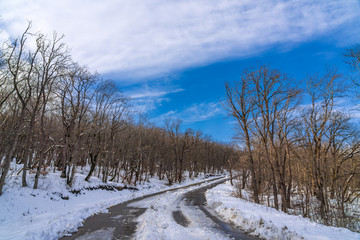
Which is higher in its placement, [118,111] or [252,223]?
[118,111]

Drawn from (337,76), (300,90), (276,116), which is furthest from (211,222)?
(337,76)

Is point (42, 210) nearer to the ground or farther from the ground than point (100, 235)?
nearer to the ground

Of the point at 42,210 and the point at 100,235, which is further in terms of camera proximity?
the point at 42,210

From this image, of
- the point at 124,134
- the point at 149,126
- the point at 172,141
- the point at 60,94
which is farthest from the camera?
the point at 149,126

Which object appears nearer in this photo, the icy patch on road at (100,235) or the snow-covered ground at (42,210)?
the icy patch on road at (100,235)

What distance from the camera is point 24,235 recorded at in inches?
282

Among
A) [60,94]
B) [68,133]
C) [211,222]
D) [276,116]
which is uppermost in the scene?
[60,94]

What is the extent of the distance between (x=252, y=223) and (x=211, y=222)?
80.0 inches

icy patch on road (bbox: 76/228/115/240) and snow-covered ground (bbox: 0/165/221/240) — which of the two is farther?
snow-covered ground (bbox: 0/165/221/240)

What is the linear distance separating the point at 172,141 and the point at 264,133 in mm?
29908

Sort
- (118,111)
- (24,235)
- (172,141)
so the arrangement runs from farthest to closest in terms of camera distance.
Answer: (172,141)
(118,111)
(24,235)

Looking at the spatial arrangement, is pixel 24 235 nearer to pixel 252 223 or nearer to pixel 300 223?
pixel 252 223

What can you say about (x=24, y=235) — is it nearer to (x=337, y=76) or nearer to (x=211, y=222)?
(x=211, y=222)

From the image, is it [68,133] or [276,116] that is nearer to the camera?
[276,116]
